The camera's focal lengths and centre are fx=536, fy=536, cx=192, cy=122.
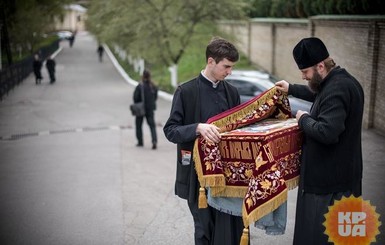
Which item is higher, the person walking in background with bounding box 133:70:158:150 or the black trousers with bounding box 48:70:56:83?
the person walking in background with bounding box 133:70:158:150

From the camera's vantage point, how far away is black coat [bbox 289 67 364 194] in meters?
3.37

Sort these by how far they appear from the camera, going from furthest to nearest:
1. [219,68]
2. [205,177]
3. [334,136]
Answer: [219,68] → [205,177] → [334,136]

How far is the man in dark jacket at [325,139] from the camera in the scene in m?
3.38

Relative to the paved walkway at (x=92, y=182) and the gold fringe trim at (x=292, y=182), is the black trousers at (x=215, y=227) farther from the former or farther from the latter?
the paved walkway at (x=92, y=182)

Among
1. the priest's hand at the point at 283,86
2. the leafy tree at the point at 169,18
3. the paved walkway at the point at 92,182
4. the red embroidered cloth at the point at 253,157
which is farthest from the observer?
the leafy tree at the point at 169,18

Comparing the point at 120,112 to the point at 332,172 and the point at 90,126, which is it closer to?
the point at 90,126

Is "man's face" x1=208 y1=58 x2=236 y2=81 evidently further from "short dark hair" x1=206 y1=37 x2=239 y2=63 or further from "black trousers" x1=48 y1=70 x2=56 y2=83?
"black trousers" x1=48 y1=70 x2=56 y2=83

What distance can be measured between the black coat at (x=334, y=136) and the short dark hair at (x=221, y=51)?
681mm

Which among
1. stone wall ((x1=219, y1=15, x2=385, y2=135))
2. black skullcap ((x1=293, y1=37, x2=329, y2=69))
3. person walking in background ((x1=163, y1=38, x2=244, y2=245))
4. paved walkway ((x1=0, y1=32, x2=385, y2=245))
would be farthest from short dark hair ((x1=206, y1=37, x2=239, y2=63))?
stone wall ((x1=219, y1=15, x2=385, y2=135))

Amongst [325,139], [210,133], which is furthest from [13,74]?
[325,139]

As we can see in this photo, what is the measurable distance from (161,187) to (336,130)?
511 cm

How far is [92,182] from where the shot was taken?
8.53 meters

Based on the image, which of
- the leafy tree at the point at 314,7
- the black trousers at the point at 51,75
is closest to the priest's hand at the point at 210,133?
the leafy tree at the point at 314,7

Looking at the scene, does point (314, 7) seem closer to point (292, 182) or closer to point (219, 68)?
point (219, 68)
